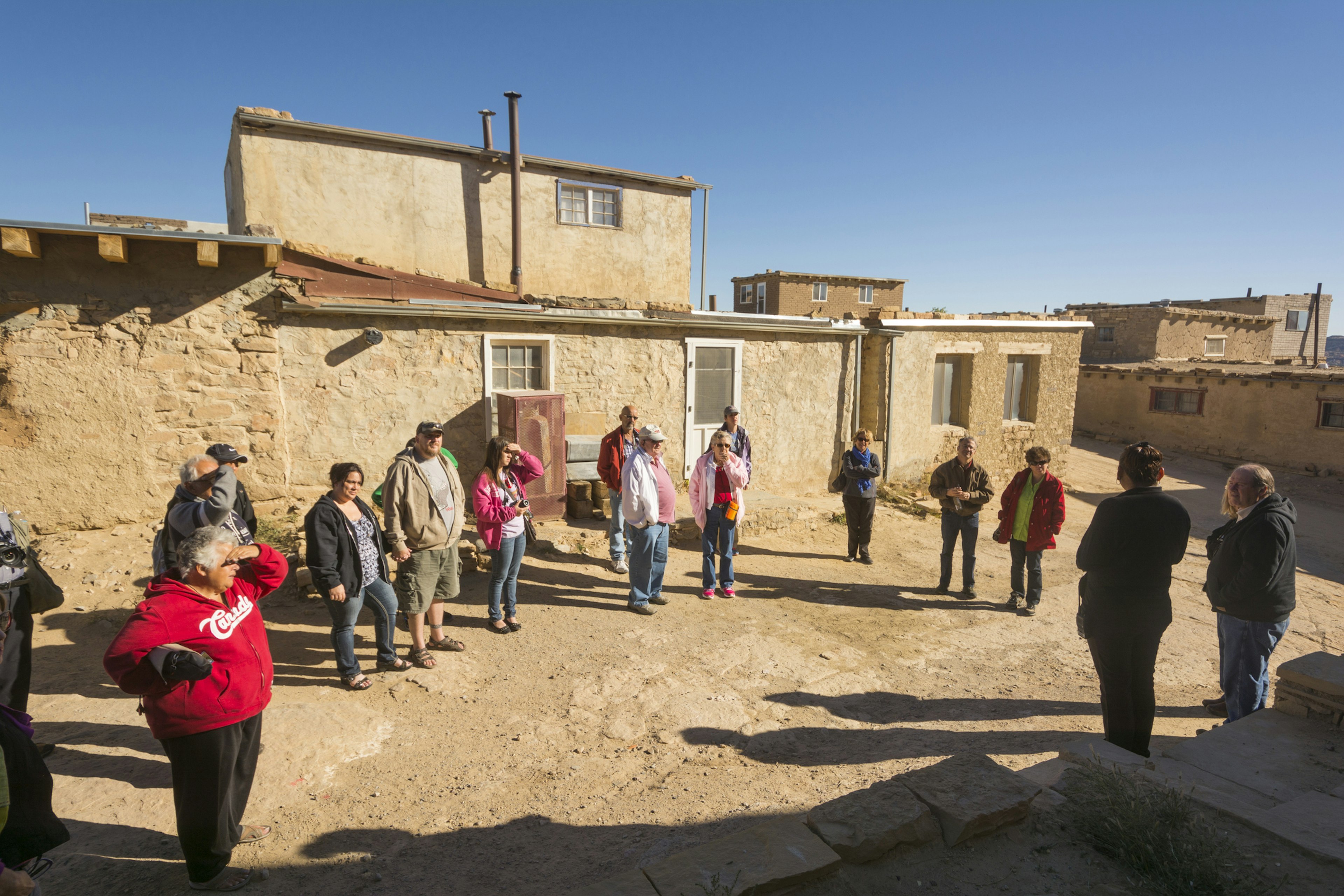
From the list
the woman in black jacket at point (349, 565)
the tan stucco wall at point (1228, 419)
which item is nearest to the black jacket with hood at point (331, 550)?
the woman in black jacket at point (349, 565)

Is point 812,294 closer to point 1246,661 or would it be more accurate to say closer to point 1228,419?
point 1228,419

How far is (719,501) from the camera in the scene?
6590mm

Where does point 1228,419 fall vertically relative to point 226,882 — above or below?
above

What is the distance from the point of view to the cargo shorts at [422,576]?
492cm

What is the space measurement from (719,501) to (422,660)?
9.72ft

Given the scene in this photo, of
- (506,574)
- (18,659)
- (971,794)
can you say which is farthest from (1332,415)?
(18,659)

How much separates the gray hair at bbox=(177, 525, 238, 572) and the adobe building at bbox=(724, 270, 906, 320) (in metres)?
24.7

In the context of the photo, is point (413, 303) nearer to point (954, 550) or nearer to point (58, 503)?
point (58, 503)

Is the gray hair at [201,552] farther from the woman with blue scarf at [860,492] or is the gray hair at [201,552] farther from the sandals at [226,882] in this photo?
the woman with blue scarf at [860,492]

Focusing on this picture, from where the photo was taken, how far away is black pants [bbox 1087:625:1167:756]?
12.1 ft

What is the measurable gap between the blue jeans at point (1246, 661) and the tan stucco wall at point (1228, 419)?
690 inches

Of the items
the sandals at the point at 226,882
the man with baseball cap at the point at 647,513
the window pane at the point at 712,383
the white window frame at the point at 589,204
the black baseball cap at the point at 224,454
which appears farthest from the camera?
the white window frame at the point at 589,204

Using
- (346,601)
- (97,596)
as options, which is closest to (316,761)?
(346,601)

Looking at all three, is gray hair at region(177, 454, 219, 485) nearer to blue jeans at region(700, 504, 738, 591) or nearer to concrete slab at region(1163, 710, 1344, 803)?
blue jeans at region(700, 504, 738, 591)
